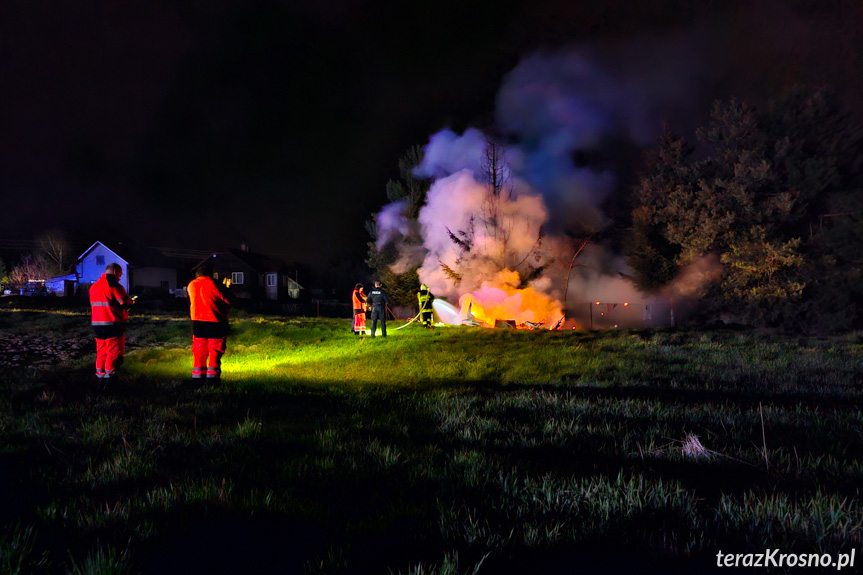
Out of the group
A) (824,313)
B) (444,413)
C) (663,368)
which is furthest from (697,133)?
(444,413)

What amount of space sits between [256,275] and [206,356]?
53.3 m

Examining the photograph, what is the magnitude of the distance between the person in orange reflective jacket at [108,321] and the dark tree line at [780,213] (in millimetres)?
23571

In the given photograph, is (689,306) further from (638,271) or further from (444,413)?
(444,413)

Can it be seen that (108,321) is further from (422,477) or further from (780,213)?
(780,213)

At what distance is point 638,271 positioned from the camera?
26.6m

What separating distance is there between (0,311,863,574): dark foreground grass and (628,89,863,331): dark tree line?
1678 centimetres

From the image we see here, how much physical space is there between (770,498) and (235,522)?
3028mm

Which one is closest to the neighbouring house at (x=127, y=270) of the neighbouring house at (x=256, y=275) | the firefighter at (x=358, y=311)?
the neighbouring house at (x=256, y=275)

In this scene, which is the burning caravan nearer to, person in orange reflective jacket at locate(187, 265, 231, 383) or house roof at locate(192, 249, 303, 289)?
person in orange reflective jacket at locate(187, 265, 231, 383)

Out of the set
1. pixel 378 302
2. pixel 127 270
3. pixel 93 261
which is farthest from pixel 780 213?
pixel 93 261

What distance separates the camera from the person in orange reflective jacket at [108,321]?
7.78m

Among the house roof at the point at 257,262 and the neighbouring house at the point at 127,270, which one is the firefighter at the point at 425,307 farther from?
the house roof at the point at 257,262

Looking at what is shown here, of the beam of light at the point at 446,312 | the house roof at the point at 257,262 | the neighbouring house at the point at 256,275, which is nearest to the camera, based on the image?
the beam of light at the point at 446,312

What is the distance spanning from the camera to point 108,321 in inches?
312
